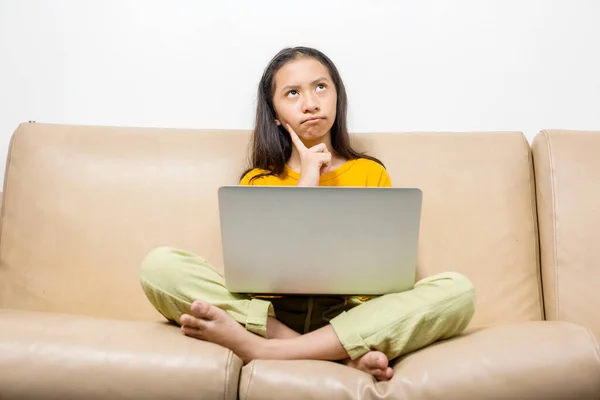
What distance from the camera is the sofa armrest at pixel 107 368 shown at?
92 cm

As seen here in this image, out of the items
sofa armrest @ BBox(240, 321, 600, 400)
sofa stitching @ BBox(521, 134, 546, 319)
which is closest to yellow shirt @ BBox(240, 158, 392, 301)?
sofa stitching @ BBox(521, 134, 546, 319)

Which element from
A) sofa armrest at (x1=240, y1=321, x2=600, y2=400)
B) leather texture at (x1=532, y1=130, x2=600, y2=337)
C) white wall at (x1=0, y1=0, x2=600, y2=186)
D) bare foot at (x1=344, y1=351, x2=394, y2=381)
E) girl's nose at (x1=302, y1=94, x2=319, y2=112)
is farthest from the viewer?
white wall at (x1=0, y1=0, x2=600, y2=186)

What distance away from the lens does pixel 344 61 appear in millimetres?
1779

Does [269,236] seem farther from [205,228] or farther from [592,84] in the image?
[592,84]

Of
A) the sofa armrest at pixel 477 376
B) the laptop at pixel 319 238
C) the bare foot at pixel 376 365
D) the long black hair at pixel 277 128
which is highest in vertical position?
the long black hair at pixel 277 128

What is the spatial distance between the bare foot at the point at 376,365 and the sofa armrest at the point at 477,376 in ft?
0.16

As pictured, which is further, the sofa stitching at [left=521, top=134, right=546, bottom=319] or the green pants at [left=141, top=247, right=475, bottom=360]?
the sofa stitching at [left=521, top=134, right=546, bottom=319]

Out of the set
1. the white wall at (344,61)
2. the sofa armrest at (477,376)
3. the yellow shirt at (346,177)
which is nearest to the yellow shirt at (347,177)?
the yellow shirt at (346,177)

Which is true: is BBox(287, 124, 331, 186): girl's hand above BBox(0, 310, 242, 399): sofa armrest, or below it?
above

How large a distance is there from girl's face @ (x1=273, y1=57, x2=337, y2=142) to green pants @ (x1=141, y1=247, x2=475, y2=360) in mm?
496

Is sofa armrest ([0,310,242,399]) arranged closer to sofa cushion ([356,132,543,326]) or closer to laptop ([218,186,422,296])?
laptop ([218,186,422,296])

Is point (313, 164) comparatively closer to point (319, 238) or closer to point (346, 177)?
point (346, 177)

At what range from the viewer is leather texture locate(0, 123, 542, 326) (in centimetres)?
146

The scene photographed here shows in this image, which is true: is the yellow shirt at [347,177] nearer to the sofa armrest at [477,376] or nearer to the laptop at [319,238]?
the laptop at [319,238]
